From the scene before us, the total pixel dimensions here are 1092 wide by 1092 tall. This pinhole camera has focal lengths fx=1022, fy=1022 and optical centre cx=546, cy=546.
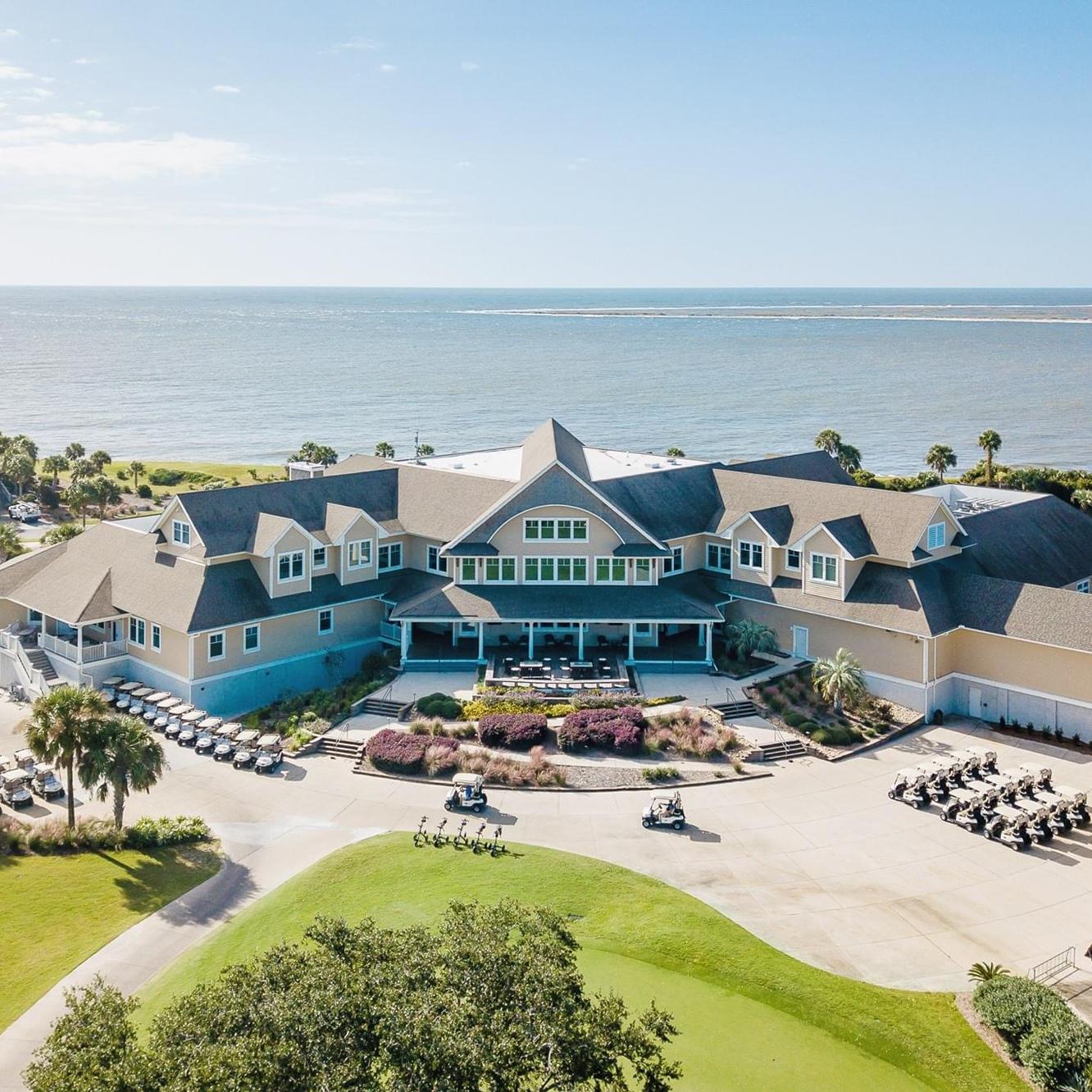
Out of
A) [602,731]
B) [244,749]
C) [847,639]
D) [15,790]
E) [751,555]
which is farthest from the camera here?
[751,555]

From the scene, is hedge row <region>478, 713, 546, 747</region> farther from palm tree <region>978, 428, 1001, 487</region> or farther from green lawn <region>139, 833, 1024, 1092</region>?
palm tree <region>978, 428, 1001, 487</region>

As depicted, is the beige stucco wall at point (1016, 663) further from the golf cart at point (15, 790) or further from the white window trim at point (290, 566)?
the golf cart at point (15, 790)

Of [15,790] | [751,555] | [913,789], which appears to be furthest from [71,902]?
[751,555]

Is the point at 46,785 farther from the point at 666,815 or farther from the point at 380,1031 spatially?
the point at 380,1031

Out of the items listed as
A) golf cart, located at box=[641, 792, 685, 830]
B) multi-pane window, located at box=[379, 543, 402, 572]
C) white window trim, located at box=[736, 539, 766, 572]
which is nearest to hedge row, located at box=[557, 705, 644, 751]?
golf cart, located at box=[641, 792, 685, 830]

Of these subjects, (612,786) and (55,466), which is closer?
(612,786)

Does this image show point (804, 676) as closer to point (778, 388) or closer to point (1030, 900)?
point (1030, 900)

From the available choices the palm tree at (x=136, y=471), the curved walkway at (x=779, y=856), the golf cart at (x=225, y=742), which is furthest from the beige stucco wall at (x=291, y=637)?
the palm tree at (x=136, y=471)

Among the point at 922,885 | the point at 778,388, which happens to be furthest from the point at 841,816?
the point at 778,388
